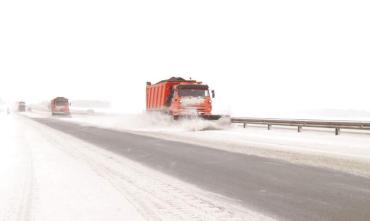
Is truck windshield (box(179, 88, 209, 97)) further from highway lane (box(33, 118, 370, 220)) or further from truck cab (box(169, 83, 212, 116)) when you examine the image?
highway lane (box(33, 118, 370, 220))

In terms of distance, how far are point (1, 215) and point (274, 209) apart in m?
3.41

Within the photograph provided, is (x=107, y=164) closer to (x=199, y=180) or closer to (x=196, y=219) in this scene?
(x=199, y=180)

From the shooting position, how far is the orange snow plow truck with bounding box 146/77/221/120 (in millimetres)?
27859

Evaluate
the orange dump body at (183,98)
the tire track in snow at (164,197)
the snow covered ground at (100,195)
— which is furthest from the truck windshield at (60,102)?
the tire track in snow at (164,197)

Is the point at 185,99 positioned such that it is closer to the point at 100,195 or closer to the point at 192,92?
the point at 192,92

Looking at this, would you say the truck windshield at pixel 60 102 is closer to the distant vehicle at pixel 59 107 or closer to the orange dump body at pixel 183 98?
the distant vehicle at pixel 59 107

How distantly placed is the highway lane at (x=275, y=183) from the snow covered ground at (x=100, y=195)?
41cm

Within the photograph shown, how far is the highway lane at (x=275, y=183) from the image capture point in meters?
6.02

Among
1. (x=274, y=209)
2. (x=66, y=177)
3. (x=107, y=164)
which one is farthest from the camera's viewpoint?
(x=107, y=164)

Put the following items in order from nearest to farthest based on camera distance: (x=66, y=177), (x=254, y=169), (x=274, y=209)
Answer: (x=274, y=209) < (x=66, y=177) < (x=254, y=169)

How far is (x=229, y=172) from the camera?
31.8ft

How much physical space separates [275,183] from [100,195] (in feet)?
9.93

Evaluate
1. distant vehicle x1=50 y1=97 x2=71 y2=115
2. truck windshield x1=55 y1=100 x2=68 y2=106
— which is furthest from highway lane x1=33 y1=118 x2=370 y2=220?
truck windshield x1=55 y1=100 x2=68 y2=106

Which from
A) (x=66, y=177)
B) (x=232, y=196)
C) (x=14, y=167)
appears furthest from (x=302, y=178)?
(x=14, y=167)
